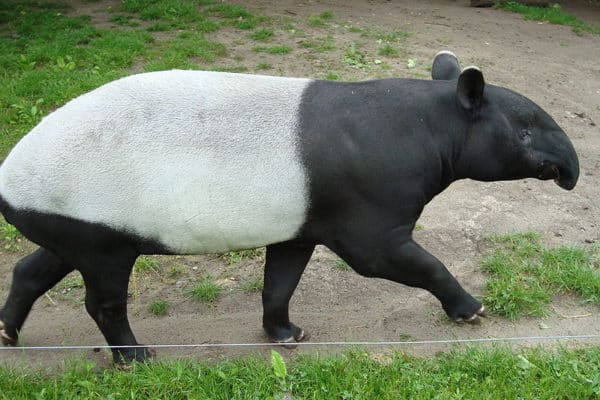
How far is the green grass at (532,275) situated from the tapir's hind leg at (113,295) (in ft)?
7.66

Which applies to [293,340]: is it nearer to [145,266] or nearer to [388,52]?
[145,266]

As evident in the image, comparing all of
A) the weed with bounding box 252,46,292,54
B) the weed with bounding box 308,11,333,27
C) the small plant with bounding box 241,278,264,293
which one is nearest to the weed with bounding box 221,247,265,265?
the small plant with bounding box 241,278,264,293

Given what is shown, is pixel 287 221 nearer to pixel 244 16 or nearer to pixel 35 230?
pixel 35 230

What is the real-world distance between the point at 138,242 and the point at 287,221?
2.43ft

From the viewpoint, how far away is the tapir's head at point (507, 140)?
313 cm

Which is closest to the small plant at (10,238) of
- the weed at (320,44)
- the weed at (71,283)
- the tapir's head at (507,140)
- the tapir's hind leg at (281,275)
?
the weed at (71,283)

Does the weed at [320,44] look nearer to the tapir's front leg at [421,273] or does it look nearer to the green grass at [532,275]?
the green grass at [532,275]

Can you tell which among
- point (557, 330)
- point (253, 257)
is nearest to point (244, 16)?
point (253, 257)

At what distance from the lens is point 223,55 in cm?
844

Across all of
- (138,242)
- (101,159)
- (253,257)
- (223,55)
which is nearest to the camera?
(101,159)

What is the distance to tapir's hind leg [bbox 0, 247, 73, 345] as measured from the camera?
11.7ft

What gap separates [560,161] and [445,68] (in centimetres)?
83

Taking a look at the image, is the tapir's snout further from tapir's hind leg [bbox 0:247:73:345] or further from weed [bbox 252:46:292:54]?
weed [bbox 252:46:292:54]

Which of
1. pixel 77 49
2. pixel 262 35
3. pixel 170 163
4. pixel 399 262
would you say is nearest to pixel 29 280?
pixel 170 163
